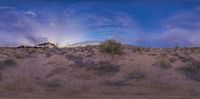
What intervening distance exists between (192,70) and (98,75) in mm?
8129

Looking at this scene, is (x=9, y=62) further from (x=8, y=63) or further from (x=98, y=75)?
(x=98, y=75)

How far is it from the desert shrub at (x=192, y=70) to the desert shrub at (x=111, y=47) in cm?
680

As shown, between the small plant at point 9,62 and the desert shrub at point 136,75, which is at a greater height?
the small plant at point 9,62

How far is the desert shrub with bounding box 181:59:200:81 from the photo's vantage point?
43906mm

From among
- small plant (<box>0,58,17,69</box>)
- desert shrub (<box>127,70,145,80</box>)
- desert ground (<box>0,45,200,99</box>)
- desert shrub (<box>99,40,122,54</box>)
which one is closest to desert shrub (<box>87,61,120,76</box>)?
desert ground (<box>0,45,200,99</box>)

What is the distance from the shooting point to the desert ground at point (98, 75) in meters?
39.4

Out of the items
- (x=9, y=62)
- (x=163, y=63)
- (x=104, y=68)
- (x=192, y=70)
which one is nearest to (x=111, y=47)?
(x=104, y=68)

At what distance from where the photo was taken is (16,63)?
4653 cm

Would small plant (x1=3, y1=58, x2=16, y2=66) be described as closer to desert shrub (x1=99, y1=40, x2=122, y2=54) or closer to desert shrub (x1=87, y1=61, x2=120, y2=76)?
desert shrub (x1=87, y1=61, x2=120, y2=76)

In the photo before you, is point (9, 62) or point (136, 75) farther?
point (9, 62)

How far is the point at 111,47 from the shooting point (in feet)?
162

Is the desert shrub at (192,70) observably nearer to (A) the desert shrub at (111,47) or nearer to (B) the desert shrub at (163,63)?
(B) the desert shrub at (163,63)

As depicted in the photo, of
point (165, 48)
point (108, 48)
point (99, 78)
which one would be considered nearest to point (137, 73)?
point (99, 78)

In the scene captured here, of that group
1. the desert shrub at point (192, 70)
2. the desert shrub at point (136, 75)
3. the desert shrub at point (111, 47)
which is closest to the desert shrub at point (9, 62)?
the desert shrub at point (111, 47)
